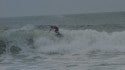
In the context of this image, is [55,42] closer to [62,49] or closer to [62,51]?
[62,49]

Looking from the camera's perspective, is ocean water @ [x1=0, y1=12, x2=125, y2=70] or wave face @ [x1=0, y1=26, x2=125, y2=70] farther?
wave face @ [x1=0, y1=26, x2=125, y2=70]

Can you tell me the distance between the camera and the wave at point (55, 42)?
1709 cm

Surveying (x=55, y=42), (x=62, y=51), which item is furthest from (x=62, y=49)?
(x=55, y=42)

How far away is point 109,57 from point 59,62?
2.15 m

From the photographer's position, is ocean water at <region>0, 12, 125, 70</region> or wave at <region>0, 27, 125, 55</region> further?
wave at <region>0, 27, 125, 55</region>

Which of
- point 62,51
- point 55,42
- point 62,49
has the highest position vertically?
point 55,42

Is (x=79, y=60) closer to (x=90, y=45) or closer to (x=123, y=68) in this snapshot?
(x=123, y=68)

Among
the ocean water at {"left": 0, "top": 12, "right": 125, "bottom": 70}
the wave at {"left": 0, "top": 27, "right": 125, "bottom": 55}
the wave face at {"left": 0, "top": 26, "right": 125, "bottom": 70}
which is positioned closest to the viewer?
the ocean water at {"left": 0, "top": 12, "right": 125, "bottom": 70}

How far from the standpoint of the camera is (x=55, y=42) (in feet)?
62.5

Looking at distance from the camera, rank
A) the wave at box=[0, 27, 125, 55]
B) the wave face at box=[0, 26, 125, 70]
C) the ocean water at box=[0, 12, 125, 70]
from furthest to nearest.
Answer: the wave at box=[0, 27, 125, 55]
the wave face at box=[0, 26, 125, 70]
the ocean water at box=[0, 12, 125, 70]

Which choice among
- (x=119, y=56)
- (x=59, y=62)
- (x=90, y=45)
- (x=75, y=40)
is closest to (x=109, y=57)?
(x=119, y=56)

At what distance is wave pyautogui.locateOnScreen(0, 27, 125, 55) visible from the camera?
17.1 meters

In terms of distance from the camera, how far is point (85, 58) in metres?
13.5

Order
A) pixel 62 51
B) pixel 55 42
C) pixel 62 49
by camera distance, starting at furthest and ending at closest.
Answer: pixel 55 42, pixel 62 49, pixel 62 51
